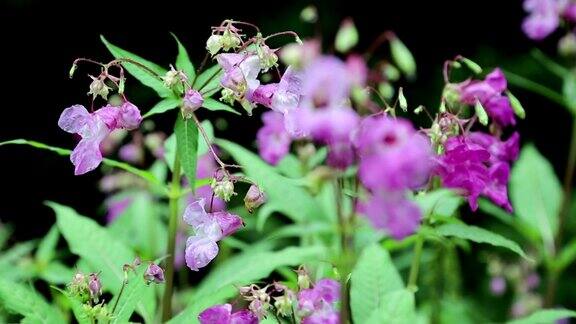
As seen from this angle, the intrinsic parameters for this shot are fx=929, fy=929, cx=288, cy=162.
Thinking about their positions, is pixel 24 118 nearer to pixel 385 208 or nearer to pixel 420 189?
pixel 420 189

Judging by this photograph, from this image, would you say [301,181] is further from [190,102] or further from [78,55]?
[78,55]

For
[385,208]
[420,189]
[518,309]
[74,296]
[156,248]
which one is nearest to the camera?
[385,208]

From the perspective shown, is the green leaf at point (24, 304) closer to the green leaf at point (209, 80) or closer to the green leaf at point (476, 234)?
the green leaf at point (209, 80)

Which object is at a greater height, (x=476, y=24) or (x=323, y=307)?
(x=323, y=307)

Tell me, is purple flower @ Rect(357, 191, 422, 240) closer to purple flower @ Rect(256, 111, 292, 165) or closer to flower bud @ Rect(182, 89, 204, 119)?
flower bud @ Rect(182, 89, 204, 119)

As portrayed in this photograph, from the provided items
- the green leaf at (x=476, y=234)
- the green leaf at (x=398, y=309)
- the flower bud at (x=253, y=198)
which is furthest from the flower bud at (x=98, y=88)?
the green leaf at (x=476, y=234)

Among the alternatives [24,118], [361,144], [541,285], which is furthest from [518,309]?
[24,118]

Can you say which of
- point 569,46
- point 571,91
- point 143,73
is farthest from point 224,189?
point 569,46
